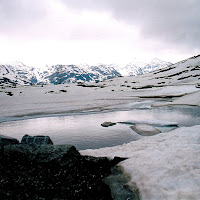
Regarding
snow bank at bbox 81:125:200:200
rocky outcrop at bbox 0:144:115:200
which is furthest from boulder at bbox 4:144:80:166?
snow bank at bbox 81:125:200:200

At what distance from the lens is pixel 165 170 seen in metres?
5.04

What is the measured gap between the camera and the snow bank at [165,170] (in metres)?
4.13

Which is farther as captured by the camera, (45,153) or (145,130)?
(145,130)

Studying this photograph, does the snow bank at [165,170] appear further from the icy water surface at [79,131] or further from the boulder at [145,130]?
the boulder at [145,130]

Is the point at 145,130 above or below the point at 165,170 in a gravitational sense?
below

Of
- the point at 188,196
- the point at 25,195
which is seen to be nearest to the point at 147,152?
the point at 188,196

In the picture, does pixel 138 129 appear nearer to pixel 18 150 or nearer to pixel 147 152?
pixel 147 152

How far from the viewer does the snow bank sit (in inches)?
163

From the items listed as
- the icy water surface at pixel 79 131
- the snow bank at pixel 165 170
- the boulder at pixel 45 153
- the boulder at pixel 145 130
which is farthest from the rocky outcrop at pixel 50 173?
the boulder at pixel 145 130

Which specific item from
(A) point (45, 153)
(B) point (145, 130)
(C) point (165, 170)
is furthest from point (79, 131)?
(C) point (165, 170)

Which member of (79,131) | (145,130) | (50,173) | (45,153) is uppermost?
(45,153)

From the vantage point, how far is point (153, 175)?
16.1 feet

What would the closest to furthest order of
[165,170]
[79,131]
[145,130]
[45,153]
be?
[165,170] → [45,153] → [145,130] → [79,131]

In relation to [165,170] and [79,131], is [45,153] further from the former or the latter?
[79,131]
